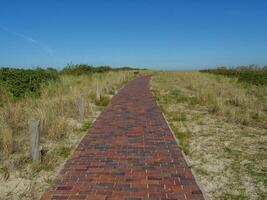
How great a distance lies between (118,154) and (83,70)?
3097 centimetres

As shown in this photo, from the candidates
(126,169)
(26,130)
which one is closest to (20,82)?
(26,130)

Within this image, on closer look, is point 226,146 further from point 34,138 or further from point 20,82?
point 20,82

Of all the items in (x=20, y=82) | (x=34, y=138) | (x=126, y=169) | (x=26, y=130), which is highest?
(x=20, y=82)

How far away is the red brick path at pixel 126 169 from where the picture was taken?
15.3ft

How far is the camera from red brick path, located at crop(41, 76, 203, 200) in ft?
15.3

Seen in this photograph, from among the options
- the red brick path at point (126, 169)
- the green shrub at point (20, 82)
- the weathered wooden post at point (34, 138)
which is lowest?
the red brick path at point (126, 169)

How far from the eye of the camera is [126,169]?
5.65m

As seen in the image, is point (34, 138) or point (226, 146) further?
point (226, 146)

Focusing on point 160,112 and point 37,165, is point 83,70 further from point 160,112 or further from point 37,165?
point 37,165

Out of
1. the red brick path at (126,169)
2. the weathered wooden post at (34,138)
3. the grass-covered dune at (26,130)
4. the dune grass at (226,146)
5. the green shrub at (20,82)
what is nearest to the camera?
the red brick path at (126,169)

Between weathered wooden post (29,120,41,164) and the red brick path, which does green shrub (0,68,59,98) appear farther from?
weathered wooden post (29,120,41,164)

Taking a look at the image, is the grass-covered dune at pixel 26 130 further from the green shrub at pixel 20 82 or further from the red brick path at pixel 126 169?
the red brick path at pixel 126 169

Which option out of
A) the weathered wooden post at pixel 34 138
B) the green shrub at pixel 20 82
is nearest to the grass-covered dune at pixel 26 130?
the green shrub at pixel 20 82

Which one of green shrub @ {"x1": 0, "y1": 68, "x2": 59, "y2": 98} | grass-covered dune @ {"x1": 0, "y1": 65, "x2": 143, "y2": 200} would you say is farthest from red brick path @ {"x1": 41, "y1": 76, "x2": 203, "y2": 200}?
green shrub @ {"x1": 0, "y1": 68, "x2": 59, "y2": 98}
